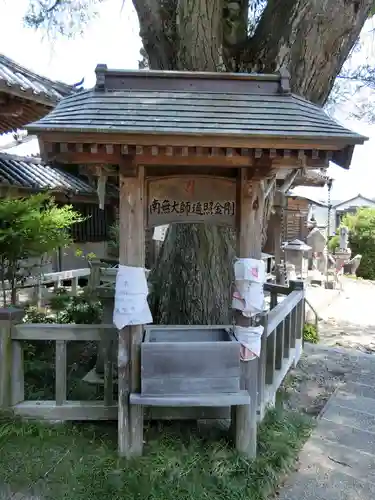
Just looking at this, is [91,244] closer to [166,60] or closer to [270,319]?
[166,60]

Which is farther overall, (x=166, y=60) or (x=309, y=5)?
(x=166, y=60)

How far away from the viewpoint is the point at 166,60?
542 centimetres

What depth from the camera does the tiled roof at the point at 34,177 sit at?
30.7ft

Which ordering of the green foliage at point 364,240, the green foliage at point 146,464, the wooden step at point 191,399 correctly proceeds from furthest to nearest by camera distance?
the green foliage at point 364,240 → the wooden step at point 191,399 → the green foliage at point 146,464

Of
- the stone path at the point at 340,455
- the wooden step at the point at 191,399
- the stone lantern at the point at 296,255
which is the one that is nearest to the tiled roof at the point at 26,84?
the wooden step at the point at 191,399

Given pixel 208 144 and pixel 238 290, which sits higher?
pixel 208 144

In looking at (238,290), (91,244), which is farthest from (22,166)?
(238,290)

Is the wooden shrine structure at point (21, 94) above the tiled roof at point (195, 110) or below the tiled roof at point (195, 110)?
above

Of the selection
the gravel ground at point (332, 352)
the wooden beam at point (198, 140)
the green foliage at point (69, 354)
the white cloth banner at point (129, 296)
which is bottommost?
the gravel ground at point (332, 352)

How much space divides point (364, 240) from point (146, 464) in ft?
71.3

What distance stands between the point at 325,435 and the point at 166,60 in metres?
4.80

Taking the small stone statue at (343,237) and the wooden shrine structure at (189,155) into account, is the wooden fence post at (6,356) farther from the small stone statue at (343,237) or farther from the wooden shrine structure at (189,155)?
the small stone statue at (343,237)

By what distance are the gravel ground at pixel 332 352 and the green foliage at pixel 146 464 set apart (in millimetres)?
1471

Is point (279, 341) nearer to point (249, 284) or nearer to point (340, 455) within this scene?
point (340, 455)
